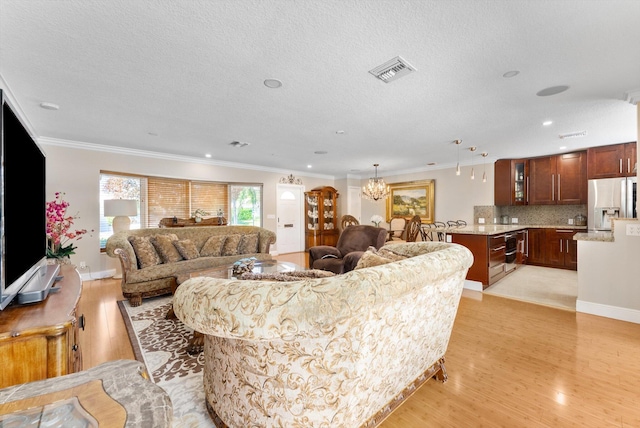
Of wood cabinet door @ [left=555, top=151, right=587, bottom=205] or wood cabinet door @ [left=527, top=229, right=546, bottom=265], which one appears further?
wood cabinet door @ [left=527, top=229, right=546, bottom=265]

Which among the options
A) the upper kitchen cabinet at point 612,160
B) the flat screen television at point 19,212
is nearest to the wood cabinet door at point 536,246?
the upper kitchen cabinet at point 612,160

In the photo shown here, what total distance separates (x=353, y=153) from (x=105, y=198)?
4.94 meters

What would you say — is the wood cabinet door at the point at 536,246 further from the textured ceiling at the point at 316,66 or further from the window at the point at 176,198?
the window at the point at 176,198

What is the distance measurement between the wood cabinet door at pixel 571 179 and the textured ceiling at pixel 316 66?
1.32m

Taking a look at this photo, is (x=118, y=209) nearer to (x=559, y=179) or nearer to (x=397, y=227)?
(x=397, y=227)

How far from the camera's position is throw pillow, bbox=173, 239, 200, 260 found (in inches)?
168

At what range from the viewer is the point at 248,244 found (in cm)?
498

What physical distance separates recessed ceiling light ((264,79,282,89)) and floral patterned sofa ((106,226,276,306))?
7.42ft

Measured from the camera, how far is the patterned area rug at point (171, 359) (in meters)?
1.70

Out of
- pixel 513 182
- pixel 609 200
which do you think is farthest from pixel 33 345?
pixel 513 182

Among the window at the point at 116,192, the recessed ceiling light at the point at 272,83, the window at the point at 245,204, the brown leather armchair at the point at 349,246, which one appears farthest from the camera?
the window at the point at 245,204

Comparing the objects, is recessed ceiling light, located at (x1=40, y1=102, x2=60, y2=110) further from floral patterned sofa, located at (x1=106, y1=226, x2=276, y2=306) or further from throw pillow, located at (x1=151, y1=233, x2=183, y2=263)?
throw pillow, located at (x1=151, y1=233, x2=183, y2=263)

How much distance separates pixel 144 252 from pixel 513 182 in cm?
758

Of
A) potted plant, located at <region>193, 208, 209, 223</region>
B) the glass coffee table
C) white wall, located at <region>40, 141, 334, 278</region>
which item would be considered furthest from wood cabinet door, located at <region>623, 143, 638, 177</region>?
white wall, located at <region>40, 141, 334, 278</region>
